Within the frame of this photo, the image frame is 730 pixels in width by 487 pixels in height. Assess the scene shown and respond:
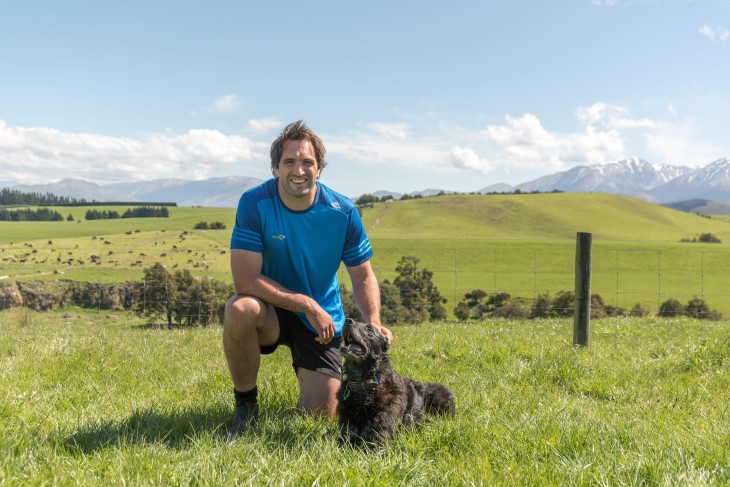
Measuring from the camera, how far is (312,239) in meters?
4.66

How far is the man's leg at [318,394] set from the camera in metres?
4.52

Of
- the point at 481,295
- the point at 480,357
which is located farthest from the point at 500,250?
the point at 480,357

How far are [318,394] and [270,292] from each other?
3.35ft

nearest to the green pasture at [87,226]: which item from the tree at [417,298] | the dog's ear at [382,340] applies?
the tree at [417,298]

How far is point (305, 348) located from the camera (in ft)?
15.5

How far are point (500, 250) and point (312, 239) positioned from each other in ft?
228

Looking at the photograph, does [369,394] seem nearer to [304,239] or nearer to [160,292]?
[304,239]

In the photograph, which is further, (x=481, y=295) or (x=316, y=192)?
(x=481, y=295)

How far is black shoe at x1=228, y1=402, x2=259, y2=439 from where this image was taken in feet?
13.1

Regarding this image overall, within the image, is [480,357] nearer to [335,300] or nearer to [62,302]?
[335,300]

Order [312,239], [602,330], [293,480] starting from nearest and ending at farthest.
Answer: [293,480] < [312,239] < [602,330]

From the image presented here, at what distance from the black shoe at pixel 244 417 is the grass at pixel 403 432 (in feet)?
0.39

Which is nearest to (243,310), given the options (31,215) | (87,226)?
(87,226)

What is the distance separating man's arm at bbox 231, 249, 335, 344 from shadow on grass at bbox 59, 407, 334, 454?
2.42 feet
